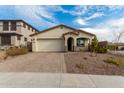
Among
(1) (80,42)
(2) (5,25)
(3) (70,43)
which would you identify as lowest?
(3) (70,43)

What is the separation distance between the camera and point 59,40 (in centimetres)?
2634

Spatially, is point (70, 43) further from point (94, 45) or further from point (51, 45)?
point (94, 45)

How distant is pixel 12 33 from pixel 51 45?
23.6ft

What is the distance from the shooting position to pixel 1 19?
98.4 ft

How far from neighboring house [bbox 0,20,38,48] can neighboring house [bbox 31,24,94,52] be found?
4466 millimetres

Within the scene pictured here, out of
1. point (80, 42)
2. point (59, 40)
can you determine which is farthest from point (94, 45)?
point (59, 40)

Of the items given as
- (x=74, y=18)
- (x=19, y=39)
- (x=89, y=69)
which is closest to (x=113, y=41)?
(x=74, y=18)

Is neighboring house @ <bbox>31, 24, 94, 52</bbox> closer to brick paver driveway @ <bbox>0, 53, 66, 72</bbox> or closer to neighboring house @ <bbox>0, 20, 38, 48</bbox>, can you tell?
neighboring house @ <bbox>0, 20, 38, 48</bbox>

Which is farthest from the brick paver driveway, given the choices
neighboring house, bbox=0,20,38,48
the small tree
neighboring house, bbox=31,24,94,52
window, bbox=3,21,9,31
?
window, bbox=3,21,9,31

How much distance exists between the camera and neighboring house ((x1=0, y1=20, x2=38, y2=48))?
28.8 m

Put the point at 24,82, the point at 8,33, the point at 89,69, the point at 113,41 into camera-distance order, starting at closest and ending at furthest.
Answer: the point at 24,82, the point at 89,69, the point at 8,33, the point at 113,41

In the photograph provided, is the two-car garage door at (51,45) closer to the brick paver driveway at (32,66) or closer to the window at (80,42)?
the window at (80,42)
